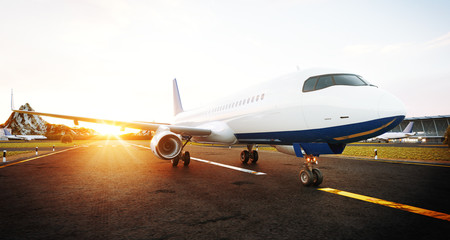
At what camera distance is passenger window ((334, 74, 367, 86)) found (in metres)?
6.36

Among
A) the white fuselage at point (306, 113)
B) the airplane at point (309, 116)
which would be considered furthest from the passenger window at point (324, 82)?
the white fuselage at point (306, 113)

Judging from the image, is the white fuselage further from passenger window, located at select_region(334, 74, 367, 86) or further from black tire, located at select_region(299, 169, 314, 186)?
black tire, located at select_region(299, 169, 314, 186)

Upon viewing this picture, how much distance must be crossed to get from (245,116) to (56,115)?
8082 millimetres

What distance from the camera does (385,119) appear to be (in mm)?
5426

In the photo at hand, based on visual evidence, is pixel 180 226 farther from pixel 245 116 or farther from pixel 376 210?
pixel 245 116

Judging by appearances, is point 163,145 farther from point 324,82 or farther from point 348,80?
point 348,80

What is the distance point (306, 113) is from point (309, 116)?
119mm

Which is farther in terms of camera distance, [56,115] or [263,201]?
[56,115]

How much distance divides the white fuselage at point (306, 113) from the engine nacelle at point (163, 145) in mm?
1958

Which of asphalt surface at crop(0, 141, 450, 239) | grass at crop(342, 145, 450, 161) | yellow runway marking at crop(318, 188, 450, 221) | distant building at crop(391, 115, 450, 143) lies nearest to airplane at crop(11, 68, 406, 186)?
yellow runway marking at crop(318, 188, 450, 221)

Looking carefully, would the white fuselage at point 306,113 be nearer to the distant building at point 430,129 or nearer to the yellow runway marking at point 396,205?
the yellow runway marking at point 396,205

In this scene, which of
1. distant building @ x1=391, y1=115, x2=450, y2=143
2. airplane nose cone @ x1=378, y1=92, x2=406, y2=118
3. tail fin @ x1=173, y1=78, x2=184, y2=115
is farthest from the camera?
distant building @ x1=391, y1=115, x2=450, y2=143

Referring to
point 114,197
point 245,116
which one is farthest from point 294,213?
point 245,116

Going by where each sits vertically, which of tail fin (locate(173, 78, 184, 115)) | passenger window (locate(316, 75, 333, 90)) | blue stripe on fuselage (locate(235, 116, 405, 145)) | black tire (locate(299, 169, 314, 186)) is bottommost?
black tire (locate(299, 169, 314, 186))
